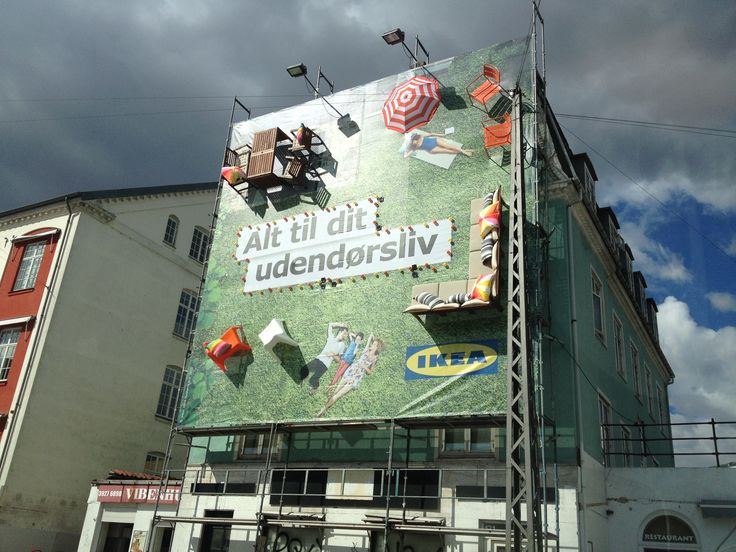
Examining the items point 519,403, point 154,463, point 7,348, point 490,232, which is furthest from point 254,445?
point 7,348

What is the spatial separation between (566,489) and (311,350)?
283 inches

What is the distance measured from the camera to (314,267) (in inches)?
774

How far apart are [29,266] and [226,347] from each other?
12.0 meters

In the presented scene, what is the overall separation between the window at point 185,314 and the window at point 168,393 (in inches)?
61.2

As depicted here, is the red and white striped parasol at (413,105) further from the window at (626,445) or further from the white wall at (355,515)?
the window at (626,445)

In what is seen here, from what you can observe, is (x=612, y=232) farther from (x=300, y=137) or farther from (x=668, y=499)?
(x=300, y=137)

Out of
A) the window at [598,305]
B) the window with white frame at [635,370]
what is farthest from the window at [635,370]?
the window at [598,305]

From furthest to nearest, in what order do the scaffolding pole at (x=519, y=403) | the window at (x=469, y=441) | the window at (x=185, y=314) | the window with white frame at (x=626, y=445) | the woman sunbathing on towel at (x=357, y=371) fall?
the window at (x=185, y=314) → the window with white frame at (x=626, y=445) → the woman sunbathing on towel at (x=357, y=371) → the window at (x=469, y=441) → the scaffolding pole at (x=519, y=403)

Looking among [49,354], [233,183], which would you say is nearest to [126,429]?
[49,354]

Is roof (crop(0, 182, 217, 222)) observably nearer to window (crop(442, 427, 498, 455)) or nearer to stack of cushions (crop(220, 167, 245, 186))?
stack of cushions (crop(220, 167, 245, 186))

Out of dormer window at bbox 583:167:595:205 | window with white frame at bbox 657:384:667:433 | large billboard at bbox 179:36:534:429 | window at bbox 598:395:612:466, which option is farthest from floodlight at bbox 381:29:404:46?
window with white frame at bbox 657:384:667:433

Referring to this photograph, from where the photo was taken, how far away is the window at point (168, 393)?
28.9m

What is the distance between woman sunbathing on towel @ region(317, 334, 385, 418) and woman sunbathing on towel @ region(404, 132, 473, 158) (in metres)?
5.34

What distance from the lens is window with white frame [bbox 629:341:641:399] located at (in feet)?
74.6
